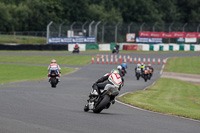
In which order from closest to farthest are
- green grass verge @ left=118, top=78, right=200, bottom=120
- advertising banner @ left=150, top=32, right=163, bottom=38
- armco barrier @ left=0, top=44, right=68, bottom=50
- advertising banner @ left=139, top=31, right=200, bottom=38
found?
green grass verge @ left=118, top=78, right=200, bottom=120, armco barrier @ left=0, top=44, right=68, bottom=50, advertising banner @ left=139, top=31, right=200, bottom=38, advertising banner @ left=150, top=32, right=163, bottom=38

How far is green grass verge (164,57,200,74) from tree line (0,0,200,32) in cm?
3235

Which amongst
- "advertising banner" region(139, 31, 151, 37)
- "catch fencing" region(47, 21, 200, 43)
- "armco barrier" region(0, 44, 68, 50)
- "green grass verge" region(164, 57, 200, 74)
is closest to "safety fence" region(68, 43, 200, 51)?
"armco barrier" region(0, 44, 68, 50)

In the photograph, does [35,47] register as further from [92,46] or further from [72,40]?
[92,46]

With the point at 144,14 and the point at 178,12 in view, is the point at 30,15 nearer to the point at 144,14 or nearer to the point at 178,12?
the point at 144,14

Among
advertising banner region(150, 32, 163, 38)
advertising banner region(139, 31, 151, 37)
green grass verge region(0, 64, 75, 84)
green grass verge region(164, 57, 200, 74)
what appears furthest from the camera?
advertising banner region(150, 32, 163, 38)

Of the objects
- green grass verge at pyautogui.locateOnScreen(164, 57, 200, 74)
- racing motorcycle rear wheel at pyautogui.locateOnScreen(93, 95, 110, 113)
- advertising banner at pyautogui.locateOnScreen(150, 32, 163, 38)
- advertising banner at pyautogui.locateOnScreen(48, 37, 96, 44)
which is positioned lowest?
green grass verge at pyautogui.locateOnScreen(164, 57, 200, 74)

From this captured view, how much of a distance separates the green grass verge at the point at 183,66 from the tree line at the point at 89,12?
32.3 m

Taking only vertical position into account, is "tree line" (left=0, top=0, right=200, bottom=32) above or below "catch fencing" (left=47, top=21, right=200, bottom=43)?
above

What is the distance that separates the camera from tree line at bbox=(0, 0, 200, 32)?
239ft

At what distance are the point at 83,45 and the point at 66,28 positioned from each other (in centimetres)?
385

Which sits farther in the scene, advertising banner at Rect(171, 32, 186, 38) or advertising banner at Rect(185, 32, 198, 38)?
advertising banner at Rect(171, 32, 186, 38)

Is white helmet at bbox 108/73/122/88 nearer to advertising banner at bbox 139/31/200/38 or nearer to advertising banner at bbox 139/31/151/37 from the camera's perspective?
advertising banner at bbox 139/31/151/37

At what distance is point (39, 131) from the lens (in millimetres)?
7824

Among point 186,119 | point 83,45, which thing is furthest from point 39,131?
point 83,45
